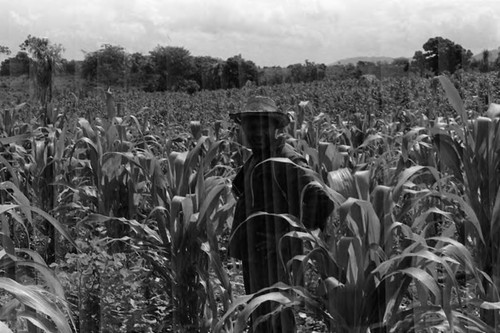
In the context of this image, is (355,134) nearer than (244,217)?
No

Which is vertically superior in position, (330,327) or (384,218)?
(384,218)

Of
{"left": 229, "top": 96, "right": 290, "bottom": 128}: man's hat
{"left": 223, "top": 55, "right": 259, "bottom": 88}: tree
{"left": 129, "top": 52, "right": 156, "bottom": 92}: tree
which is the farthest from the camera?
{"left": 129, "top": 52, "right": 156, "bottom": 92}: tree

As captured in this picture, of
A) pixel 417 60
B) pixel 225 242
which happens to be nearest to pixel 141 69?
pixel 225 242

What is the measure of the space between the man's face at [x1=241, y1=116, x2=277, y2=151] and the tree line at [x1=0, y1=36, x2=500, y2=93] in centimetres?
30

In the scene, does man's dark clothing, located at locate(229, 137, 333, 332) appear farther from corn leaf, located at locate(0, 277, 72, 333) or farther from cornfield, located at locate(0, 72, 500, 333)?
corn leaf, located at locate(0, 277, 72, 333)

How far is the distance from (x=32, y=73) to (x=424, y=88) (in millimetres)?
8617

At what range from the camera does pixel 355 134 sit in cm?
A: 511

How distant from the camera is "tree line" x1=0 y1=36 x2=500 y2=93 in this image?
2.47 metres

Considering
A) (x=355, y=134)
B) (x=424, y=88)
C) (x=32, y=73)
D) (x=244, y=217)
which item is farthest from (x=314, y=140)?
(x=424, y=88)

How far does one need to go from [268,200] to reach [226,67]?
4.39 meters

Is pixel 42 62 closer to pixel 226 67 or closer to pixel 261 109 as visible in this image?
pixel 226 67

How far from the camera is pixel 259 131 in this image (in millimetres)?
1660

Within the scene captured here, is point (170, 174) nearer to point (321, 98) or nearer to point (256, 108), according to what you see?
point (256, 108)

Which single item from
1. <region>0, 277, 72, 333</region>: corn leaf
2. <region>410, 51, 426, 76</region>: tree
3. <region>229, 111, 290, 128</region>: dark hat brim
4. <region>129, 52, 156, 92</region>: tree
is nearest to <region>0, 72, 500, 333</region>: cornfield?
<region>0, 277, 72, 333</region>: corn leaf
